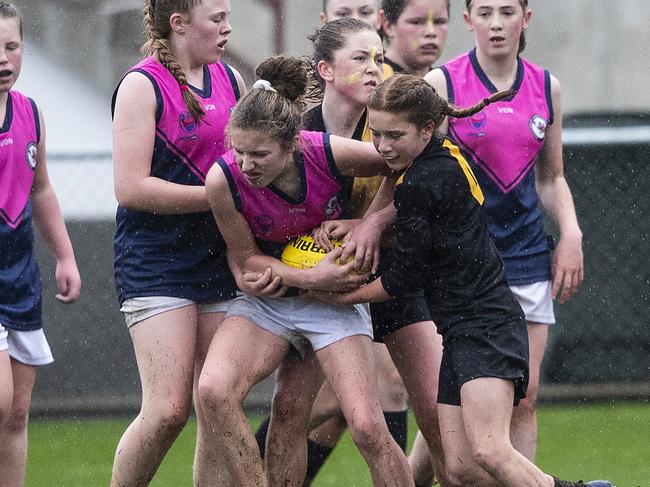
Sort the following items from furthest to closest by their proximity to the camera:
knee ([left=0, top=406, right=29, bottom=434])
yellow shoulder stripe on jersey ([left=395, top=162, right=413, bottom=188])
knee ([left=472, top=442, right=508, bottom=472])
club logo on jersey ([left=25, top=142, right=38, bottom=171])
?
1. club logo on jersey ([left=25, top=142, right=38, bottom=171])
2. knee ([left=0, top=406, right=29, bottom=434])
3. yellow shoulder stripe on jersey ([left=395, top=162, right=413, bottom=188])
4. knee ([left=472, top=442, right=508, bottom=472])

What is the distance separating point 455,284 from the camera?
439 centimetres

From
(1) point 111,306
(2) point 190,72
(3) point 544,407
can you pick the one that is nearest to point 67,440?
(1) point 111,306

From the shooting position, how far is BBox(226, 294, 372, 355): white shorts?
178 inches

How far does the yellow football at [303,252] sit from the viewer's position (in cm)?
452

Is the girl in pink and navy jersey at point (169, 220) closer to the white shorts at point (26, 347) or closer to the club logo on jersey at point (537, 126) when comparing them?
Answer: the white shorts at point (26, 347)

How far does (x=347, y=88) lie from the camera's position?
464 cm

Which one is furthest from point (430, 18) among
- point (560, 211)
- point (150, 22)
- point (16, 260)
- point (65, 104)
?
point (65, 104)

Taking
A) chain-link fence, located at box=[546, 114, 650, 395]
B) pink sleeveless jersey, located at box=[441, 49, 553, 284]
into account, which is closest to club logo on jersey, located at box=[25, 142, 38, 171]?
pink sleeveless jersey, located at box=[441, 49, 553, 284]

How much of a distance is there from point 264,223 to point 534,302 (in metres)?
1.22

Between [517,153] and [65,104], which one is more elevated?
[517,153]

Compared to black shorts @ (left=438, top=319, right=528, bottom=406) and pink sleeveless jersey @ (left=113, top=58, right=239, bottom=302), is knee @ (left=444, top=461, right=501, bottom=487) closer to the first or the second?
black shorts @ (left=438, top=319, right=528, bottom=406)

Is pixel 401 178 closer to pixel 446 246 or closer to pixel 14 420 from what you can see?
pixel 446 246

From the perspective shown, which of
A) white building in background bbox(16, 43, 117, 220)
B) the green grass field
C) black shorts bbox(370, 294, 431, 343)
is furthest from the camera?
white building in background bbox(16, 43, 117, 220)

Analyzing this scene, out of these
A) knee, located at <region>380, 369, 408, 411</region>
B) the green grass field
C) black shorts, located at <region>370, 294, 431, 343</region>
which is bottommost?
the green grass field
